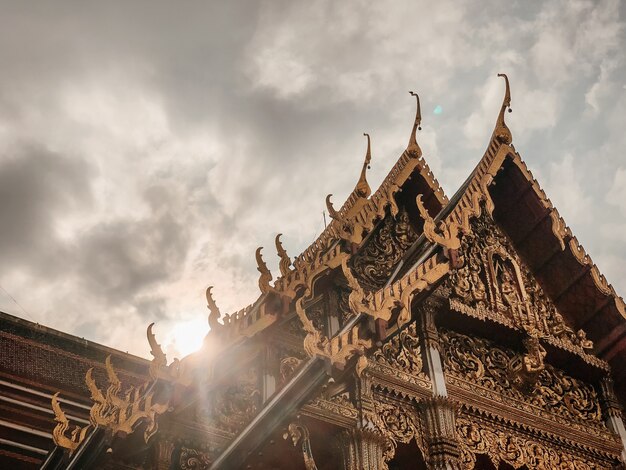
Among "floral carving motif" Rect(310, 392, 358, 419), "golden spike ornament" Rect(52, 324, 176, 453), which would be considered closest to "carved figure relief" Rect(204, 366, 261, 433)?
"floral carving motif" Rect(310, 392, 358, 419)

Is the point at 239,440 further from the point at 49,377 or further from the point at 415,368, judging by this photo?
the point at 49,377

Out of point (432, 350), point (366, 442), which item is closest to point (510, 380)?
point (432, 350)

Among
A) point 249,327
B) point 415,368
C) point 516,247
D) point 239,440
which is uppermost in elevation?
point 516,247

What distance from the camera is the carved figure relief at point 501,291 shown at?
29.2ft

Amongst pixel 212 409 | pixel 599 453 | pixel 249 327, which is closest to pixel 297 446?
pixel 212 409

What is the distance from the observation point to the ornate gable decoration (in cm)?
891

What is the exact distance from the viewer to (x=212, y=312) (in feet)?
19.7

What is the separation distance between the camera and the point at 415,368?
7.81 m

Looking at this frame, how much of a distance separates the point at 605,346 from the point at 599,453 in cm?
152

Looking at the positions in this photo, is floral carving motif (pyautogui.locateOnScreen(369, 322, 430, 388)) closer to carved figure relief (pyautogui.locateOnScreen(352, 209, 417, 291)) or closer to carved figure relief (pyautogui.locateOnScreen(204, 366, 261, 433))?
carved figure relief (pyautogui.locateOnScreen(352, 209, 417, 291))

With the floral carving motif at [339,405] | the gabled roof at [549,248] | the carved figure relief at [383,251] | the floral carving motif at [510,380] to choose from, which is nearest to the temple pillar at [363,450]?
the floral carving motif at [339,405]

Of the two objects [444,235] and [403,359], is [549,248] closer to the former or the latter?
[403,359]

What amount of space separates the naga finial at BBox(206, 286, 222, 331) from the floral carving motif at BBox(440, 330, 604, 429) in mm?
3096

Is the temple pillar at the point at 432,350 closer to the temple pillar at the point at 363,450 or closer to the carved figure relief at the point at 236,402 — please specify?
the temple pillar at the point at 363,450
